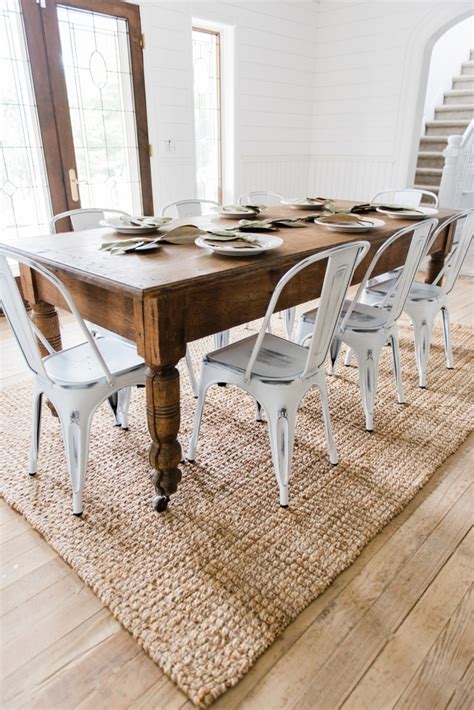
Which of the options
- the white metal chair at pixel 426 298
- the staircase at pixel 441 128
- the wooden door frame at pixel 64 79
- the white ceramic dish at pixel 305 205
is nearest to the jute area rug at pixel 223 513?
the white metal chair at pixel 426 298

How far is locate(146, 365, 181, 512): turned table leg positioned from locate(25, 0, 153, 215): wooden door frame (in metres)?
2.71

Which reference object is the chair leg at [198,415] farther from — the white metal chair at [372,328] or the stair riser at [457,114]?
the stair riser at [457,114]

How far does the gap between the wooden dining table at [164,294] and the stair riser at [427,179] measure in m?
4.72

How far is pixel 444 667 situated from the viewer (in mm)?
1169

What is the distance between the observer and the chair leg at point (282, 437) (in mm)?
1626

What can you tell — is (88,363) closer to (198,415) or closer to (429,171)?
(198,415)

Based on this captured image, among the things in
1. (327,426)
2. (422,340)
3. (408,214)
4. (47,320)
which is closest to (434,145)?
(408,214)

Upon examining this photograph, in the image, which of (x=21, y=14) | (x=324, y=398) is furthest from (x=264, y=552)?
(x=21, y=14)

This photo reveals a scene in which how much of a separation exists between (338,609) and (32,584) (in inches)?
34.5

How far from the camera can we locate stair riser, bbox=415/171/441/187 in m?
5.84

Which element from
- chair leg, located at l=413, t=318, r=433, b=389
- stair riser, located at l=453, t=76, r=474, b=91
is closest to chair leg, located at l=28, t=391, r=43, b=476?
chair leg, located at l=413, t=318, r=433, b=389

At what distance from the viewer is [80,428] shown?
1.57 metres

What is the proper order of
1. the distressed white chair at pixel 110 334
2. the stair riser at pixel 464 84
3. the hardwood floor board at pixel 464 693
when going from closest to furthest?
the hardwood floor board at pixel 464 693 < the distressed white chair at pixel 110 334 < the stair riser at pixel 464 84

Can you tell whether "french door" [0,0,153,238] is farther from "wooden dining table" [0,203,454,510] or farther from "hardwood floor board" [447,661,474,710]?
"hardwood floor board" [447,661,474,710]
